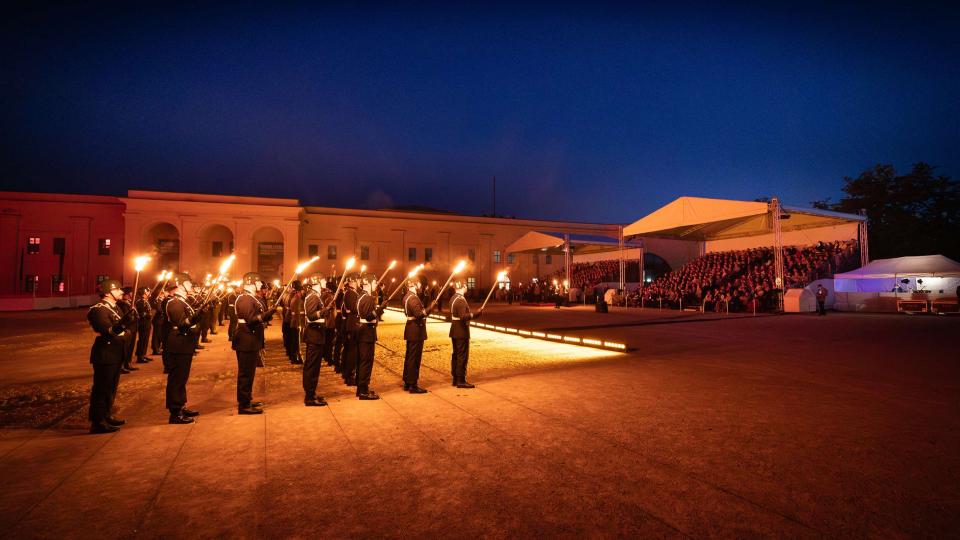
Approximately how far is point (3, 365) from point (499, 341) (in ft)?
40.0

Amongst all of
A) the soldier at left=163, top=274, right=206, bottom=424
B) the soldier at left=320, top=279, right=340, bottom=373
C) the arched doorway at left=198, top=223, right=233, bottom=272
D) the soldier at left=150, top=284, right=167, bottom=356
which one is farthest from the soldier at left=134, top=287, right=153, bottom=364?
the arched doorway at left=198, top=223, right=233, bottom=272

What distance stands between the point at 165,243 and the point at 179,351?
4566cm

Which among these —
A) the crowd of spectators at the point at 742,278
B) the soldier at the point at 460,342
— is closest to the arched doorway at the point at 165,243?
the crowd of spectators at the point at 742,278

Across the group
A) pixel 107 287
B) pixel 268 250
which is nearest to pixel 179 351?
pixel 107 287

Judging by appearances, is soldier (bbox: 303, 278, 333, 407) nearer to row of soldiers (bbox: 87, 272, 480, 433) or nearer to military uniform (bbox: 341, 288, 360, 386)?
row of soldiers (bbox: 87, 272, 480, 433)

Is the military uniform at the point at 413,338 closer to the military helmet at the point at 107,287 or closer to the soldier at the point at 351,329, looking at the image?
the soldier at the point at 351,329

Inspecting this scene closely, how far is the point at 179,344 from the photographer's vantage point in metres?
6.40

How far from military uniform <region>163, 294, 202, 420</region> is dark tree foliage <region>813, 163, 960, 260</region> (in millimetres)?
45671

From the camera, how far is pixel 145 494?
3.94m

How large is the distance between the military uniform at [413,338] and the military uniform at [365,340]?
0.55 metres

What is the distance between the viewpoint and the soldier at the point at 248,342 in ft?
21.4

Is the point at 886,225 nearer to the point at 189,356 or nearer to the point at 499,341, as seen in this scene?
the point at 499,341

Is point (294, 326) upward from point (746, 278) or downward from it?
downward

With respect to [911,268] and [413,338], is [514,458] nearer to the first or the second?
[413,338]
